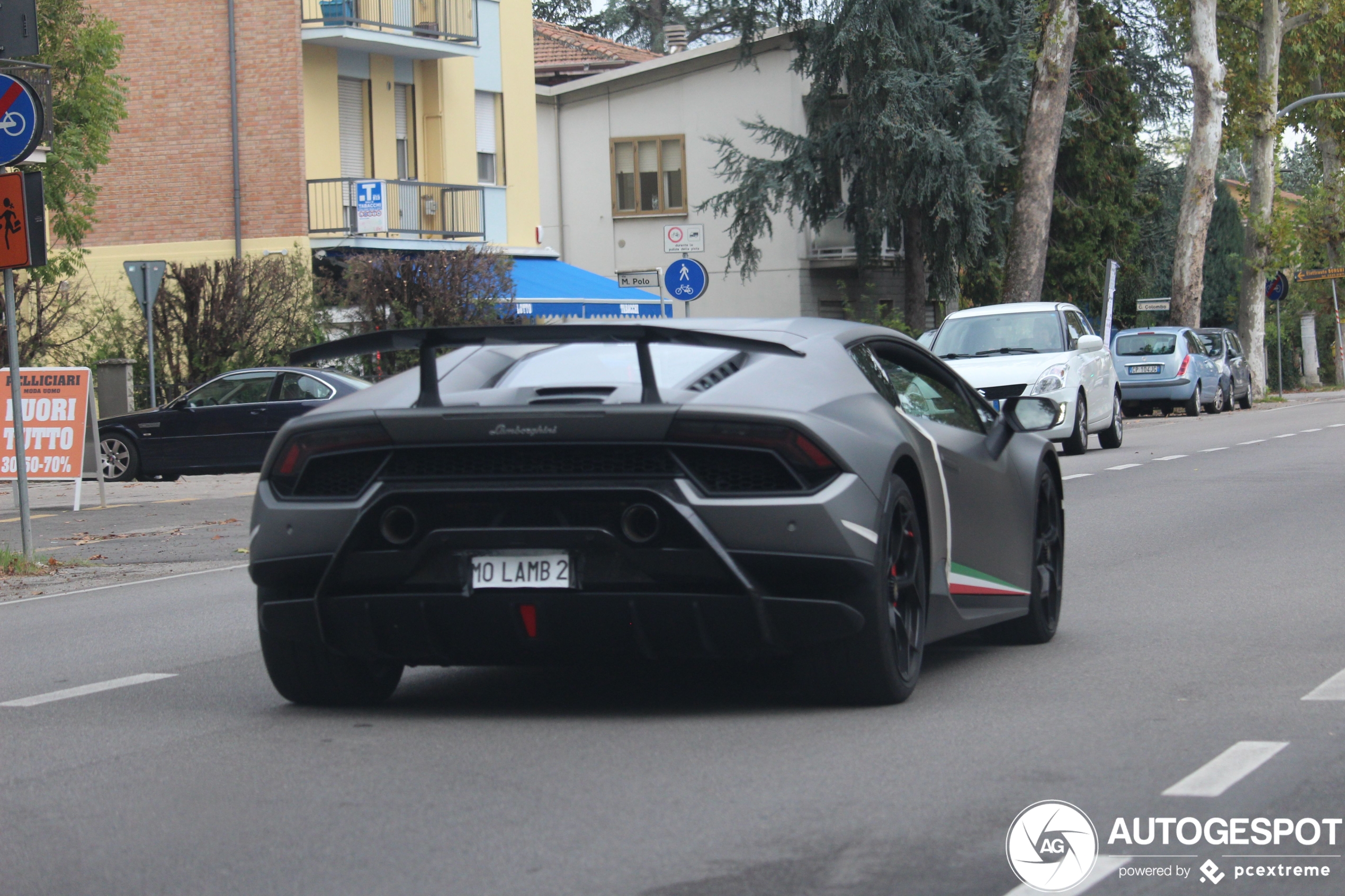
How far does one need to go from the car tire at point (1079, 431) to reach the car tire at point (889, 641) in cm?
1674

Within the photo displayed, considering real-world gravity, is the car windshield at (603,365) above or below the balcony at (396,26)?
below

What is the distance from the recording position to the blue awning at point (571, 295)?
35719 mm

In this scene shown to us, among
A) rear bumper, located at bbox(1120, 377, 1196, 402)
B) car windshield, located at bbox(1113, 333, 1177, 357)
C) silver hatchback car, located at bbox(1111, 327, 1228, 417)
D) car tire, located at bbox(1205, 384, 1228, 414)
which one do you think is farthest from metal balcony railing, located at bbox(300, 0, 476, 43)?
car tire, located at bbox(1205, 384, 1228, 414)

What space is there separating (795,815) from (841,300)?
46.3m

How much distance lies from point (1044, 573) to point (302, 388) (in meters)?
17.8

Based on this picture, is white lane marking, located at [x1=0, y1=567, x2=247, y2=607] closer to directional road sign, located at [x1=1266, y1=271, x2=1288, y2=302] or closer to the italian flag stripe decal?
the italian flag stripe decal

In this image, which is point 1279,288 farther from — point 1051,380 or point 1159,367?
point 1051,380

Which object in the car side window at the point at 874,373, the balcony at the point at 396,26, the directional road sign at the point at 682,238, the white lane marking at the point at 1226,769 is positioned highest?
the balcony at the point at 396,26

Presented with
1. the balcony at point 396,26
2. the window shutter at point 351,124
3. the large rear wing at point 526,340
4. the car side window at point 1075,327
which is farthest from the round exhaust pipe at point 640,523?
the window shutter at point 351,124

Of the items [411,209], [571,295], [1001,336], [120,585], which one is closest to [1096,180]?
[571,295]

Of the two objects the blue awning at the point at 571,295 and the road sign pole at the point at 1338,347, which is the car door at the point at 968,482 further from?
the road sign pole at the point at 1338,347

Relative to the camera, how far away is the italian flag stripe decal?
7.21 meters

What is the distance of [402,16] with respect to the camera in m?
38.1

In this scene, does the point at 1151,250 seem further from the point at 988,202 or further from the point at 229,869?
the point at 229,869
